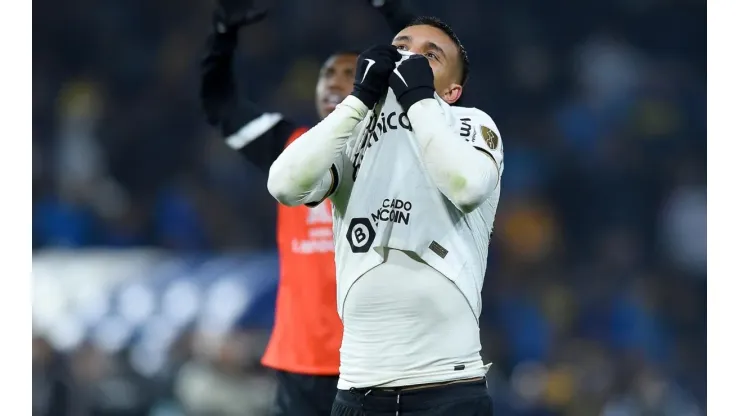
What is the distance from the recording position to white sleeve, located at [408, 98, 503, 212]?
181 centimetres

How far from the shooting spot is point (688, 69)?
15.4ft

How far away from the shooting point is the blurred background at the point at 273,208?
15.0 feet

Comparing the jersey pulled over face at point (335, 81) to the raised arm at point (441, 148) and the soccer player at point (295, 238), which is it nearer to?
the soccer player at point (295, 238)

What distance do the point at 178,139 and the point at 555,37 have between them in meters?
2.13

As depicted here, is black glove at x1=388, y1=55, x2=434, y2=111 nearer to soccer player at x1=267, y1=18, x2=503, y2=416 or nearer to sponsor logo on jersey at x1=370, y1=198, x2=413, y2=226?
soccer player at x1=267, y1=18, x2=503, y2=416

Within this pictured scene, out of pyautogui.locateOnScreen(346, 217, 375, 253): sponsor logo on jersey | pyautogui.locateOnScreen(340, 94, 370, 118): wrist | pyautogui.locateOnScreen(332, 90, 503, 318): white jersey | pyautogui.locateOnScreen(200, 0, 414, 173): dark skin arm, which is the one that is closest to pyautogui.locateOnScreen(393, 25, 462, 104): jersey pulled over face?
pyautogui.locateOnScreen(332, 90, 503, 318): white jersey

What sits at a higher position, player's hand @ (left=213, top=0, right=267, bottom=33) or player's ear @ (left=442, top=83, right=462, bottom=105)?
player's hand @ (left=213, top=0, right=267, bottom=33)

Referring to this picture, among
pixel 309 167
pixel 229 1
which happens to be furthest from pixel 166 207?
pixel 309 167

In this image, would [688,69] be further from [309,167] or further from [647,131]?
[309,167]

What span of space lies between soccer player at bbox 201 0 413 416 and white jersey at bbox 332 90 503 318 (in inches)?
43.0

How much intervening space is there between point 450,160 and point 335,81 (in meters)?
1.51

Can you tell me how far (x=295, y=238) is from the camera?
126 inches

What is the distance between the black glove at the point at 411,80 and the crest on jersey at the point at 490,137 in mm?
157
